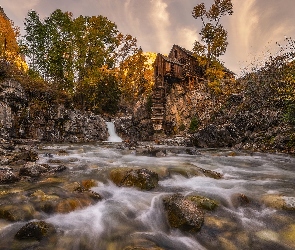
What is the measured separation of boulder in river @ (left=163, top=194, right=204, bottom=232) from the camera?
3.79 metres

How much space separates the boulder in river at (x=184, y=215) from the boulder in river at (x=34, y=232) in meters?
1.94

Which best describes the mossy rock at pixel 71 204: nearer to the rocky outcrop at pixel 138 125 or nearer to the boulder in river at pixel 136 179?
the boulder in river at pixel 136 179

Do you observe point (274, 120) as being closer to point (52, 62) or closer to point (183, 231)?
point (183, 231)

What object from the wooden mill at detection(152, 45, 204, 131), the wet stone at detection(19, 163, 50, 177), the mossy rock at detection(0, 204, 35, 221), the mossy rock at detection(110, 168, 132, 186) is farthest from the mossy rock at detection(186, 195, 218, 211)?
the wooden mill at detection(152, 45, 204, 131)

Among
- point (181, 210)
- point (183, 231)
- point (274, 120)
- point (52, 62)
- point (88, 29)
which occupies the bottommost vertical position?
point (183, 231)

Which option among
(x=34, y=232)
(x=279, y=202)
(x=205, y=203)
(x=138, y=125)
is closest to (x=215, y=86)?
(x=138, y=125)

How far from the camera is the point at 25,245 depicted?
3252 millimetres

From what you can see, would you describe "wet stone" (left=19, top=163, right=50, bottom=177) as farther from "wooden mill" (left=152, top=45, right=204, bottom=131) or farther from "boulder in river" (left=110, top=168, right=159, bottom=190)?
"wooden mill" (left=152, top=45, right=204, bottom=131)

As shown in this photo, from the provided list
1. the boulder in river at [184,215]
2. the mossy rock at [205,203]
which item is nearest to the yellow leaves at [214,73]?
the mossy rock at [205,203]

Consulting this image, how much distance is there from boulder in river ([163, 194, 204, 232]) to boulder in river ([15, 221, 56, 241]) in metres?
1.94

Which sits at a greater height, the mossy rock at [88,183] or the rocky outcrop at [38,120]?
the rocky outcrop at [38,120]

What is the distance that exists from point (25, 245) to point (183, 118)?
31261 millimetres

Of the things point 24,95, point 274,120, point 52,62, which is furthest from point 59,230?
point 52,62

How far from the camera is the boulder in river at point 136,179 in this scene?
5.66m
